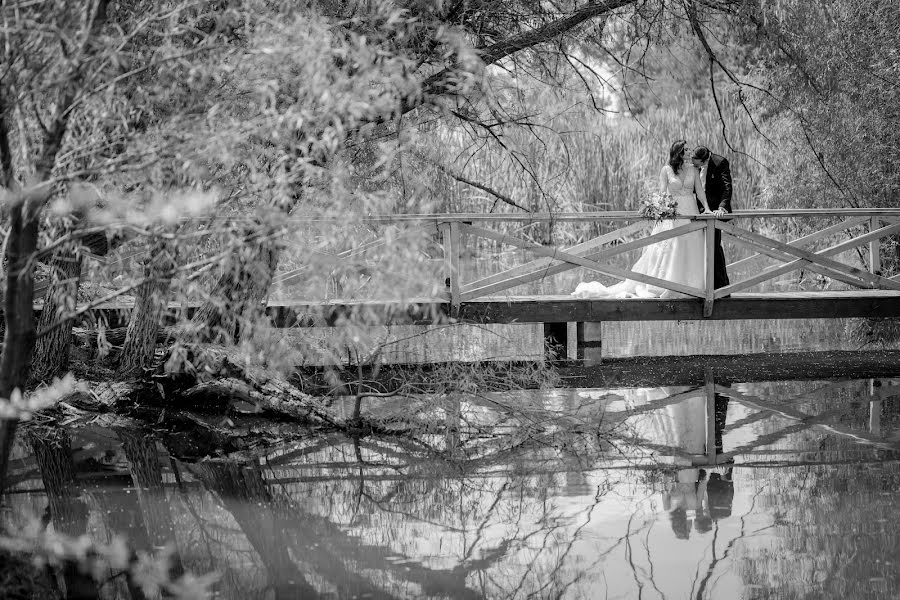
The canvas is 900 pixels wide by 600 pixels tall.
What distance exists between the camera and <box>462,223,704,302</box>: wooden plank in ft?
28.7

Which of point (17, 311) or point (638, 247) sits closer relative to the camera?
point (17, 311)

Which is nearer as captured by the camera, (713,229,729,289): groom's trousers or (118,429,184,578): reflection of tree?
(118,429,184,578): reflection of tree

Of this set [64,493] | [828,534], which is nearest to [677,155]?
[828,534]

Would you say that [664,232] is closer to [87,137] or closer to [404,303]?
[404,303]

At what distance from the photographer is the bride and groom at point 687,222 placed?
9336 millimetres

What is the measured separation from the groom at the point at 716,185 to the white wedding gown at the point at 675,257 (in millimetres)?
111

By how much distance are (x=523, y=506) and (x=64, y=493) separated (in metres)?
2.30

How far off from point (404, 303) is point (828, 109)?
326 inches

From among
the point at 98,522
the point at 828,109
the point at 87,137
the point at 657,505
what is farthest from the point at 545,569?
the point at 828,109

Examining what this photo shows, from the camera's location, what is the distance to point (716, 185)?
939 centimetres

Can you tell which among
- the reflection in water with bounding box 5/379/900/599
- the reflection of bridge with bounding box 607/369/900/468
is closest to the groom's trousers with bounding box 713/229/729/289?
the reflection of bridge with bounding box 607/369/900/468

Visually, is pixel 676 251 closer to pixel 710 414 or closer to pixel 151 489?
pixel 710 414

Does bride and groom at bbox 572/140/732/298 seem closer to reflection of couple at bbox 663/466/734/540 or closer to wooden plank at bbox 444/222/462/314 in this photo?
wooden plank at bbox 444/222/462/314

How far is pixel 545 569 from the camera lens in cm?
407
